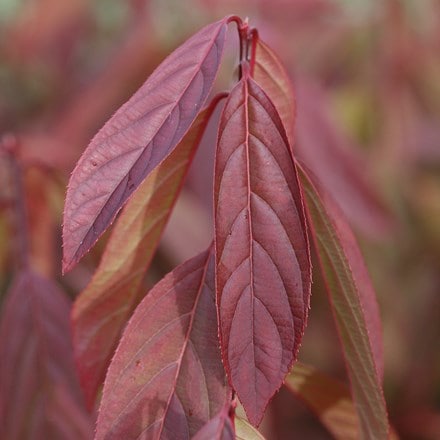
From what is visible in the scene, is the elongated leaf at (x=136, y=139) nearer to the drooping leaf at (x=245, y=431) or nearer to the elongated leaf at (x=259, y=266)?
the elongated leaf at (x=259, y=266)

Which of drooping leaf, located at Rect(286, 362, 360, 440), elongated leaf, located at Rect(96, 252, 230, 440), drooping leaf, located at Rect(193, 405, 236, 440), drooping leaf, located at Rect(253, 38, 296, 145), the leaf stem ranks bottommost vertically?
drooping leaf, located at Rect(286, 362, 360, 440)

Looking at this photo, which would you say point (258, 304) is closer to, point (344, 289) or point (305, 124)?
point (344, 289)

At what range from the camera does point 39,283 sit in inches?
44.6

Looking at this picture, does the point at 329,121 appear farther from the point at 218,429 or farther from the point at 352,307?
the point at 218,429

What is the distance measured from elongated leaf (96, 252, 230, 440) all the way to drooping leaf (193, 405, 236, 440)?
3cm

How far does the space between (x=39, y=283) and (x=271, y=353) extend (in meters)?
0.50

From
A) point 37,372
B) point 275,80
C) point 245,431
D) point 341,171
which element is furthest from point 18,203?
point 341,171

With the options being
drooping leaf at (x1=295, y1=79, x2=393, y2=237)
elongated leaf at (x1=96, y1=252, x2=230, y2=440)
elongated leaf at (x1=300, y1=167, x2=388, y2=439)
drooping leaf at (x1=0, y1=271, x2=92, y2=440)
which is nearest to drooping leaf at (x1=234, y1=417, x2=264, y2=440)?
elongated leaf at (x1=96, y1=252, x2=230, y2=440)

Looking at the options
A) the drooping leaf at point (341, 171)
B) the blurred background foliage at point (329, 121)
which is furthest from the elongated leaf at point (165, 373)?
the drooping leaf at point (341, 171)

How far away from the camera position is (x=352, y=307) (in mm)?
799

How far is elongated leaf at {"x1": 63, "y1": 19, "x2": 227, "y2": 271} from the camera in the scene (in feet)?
2.22

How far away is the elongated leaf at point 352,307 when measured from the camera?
80 cm

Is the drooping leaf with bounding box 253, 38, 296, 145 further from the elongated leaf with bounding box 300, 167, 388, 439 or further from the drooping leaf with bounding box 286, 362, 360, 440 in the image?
the drooping leaf with bounding box 286, 362, 360, 440

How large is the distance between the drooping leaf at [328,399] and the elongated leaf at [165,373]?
0.22 metres
